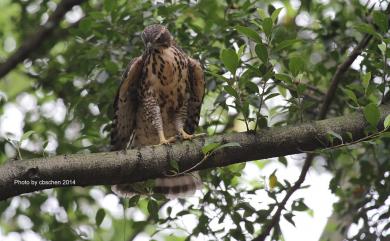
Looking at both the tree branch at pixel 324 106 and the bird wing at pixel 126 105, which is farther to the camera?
the bird wing at pixel 126 105

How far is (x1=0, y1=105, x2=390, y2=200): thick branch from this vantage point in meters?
3.64

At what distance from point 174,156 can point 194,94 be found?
1793 mm

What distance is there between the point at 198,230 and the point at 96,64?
5.28 ft

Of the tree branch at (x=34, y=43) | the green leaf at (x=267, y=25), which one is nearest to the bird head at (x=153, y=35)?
the tree branch at (x=34, y=43)

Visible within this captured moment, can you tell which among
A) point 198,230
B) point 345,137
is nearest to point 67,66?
point 198,230

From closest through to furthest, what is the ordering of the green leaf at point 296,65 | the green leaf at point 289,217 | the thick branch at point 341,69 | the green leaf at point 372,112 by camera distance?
the green leaf at point 372,112, the green leaf at point 296,65, the thick branch at point 341,69, the green leaf at point 289,217

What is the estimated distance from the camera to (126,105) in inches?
216

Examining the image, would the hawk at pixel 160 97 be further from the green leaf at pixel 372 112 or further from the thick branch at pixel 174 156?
the green leaf at pixel 372 112

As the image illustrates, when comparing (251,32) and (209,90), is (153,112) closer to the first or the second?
(209,90)

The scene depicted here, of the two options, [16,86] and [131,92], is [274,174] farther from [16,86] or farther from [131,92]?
[16,86]

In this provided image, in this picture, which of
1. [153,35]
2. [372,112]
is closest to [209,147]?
[372,112]

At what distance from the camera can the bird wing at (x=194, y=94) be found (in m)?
5.45

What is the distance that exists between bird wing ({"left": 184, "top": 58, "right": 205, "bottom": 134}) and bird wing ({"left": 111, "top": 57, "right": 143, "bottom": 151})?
17.7 inches

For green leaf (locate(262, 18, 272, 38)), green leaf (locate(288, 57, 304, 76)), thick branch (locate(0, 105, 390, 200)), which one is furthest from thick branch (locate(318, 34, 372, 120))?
green leaf (locate(262, 18, 272, 38))
